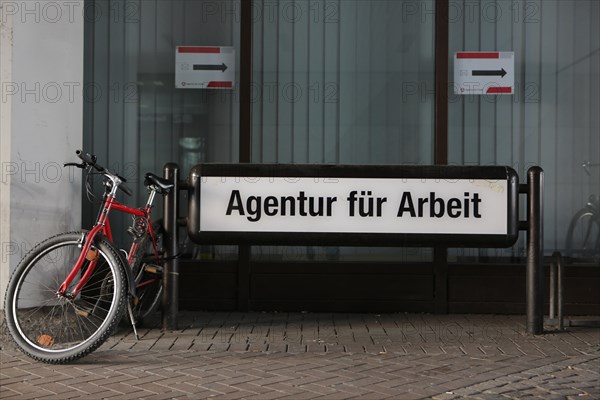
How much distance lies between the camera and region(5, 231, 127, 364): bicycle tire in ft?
17.9

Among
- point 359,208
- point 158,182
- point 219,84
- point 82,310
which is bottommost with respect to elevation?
point 82,310

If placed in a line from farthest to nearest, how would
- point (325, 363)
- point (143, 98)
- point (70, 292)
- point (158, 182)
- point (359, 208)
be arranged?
point (143, 98), point (359, 208), point (158, 182), point (70, 292), point (325, 363)

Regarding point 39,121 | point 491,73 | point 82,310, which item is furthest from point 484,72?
point 82,310

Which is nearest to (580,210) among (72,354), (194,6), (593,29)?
(593,29)

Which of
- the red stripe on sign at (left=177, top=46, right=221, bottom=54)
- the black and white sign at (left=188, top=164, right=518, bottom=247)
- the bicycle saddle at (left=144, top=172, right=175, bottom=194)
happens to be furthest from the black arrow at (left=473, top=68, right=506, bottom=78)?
the bicycle saddle at (left=144, top=172, right=175, bottom=194)

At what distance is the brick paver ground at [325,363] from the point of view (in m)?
4.80

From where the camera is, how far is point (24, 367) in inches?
210

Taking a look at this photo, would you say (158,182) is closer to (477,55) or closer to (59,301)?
(59,301)

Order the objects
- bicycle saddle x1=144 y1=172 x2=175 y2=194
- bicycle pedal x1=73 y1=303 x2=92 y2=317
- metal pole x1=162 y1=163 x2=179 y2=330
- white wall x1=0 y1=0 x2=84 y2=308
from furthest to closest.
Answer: white wall x1=0 y1=0 x2=84 y2=308, metal pole x1=162 y1=163 x2=179 y2=330, bicycle saddle x1=144 y1=172 x2=175 y2=194, bicycle pedal x1=73 y1=303 x2=92 y2=317

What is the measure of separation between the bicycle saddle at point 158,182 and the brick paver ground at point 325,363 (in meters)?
1.01

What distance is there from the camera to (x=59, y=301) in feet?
18.7

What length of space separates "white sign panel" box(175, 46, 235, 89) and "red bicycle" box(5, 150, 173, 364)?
1.84m

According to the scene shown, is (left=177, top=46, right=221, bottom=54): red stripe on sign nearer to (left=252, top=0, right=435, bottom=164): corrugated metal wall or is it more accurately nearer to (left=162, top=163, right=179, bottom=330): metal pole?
(left=252, top=0, right=435, bottom=164): corrugated metal wall

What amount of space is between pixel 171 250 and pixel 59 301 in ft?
3.15
